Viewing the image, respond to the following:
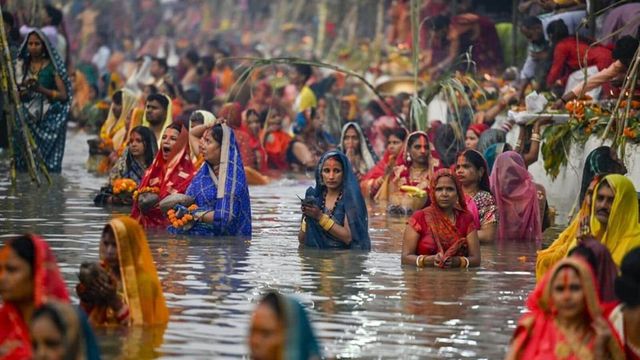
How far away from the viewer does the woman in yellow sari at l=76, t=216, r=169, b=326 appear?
10.5 metres

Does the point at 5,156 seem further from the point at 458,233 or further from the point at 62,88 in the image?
the point at 458,233

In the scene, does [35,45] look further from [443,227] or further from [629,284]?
[629,284]

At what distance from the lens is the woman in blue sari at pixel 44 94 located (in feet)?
70.5

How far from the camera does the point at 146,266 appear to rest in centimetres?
1063

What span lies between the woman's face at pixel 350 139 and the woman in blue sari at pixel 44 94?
2984mm

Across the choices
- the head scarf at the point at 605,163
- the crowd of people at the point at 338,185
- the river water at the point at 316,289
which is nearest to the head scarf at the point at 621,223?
the crowd of people at the point at 338,185

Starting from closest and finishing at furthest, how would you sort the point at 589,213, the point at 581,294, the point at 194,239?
the point at 581,294 → the point at 589,213 → the point at 194,239

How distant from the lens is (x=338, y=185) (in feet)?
48.2

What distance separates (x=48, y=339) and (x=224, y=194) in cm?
802

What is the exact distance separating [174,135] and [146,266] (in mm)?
5817

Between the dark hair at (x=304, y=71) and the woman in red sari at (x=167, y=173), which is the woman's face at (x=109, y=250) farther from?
the dark hair at (x=304, y=71)

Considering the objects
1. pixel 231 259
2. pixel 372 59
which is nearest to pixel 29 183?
pixel 231 259

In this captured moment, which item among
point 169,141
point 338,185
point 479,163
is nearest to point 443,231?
point 338,185

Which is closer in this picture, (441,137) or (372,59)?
(441,137)
